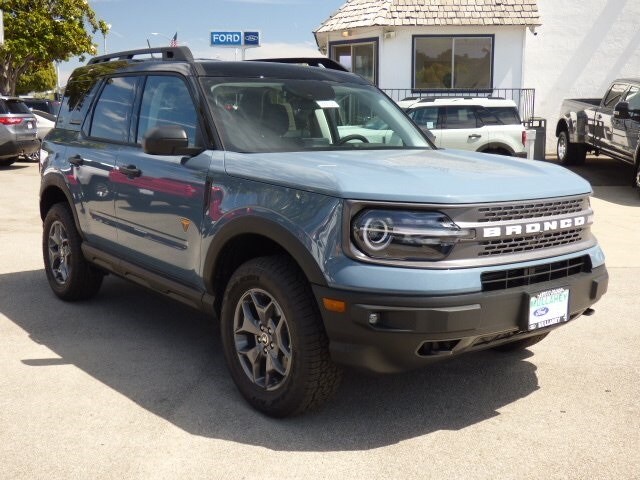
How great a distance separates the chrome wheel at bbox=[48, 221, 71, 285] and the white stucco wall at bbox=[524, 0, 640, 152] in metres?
16.8

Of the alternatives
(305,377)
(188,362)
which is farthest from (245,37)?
(305,377)

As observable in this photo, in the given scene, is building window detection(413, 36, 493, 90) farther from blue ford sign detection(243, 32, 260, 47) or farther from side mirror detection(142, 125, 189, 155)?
side mirror detection(142, 125, 189, 155)

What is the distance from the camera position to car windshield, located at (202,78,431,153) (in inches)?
174

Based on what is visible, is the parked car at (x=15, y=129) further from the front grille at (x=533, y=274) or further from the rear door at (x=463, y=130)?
the front grille at (x=533, y=274)

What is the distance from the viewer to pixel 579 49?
2055 cm

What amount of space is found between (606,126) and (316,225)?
479 inches

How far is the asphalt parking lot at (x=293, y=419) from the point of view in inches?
137

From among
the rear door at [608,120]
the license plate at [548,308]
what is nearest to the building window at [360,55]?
the rear door at [608,120]

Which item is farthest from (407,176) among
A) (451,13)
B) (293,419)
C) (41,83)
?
(41,83)

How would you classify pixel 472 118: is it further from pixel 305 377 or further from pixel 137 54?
pixel 305 377

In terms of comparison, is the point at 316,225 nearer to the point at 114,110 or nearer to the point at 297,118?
the point at 297,118

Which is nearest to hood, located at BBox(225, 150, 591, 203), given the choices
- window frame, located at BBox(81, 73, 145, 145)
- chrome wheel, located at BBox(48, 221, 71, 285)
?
window frame, located at BBox(81, 73, 145, 145)

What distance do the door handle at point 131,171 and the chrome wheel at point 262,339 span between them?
4.21 feet

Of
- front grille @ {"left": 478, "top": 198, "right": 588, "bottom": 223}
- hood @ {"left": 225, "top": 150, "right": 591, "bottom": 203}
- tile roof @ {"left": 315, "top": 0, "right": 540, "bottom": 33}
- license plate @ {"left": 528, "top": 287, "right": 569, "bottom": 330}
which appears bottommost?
license plate @ {"left": 528, "top": 287, "right": 569, "bottom": 330}
